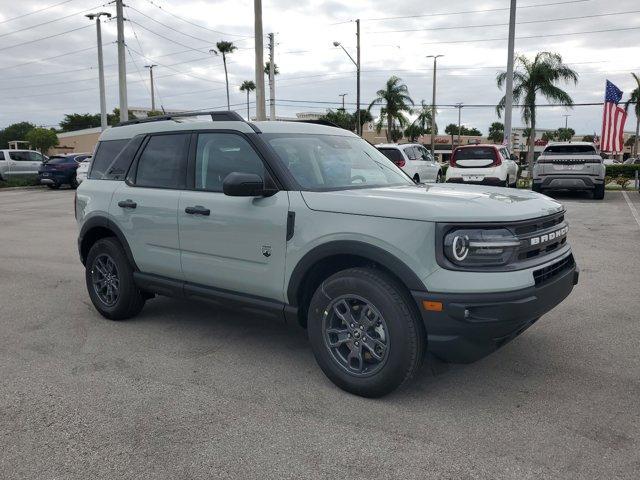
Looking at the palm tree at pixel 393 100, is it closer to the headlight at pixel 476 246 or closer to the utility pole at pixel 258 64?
the utility pole at pixel 258 64

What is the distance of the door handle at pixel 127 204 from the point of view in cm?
496

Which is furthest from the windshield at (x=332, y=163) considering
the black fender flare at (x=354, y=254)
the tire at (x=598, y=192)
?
the tire at (x=598, y=192)

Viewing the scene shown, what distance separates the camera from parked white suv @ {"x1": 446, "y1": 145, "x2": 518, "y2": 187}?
16734mm

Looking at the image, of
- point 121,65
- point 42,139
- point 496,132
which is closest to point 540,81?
point 121,65

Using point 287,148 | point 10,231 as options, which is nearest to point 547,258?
point 287,148

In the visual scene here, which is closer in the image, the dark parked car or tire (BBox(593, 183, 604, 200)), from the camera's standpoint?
tire (BBox(593, 183, 604, 200))

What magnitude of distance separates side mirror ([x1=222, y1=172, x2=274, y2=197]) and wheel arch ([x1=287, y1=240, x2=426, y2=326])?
0.58 metres

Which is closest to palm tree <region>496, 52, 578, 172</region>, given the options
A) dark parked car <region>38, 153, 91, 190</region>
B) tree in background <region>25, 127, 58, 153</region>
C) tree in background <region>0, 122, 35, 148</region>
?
dark parked car <region>38, 153, 91, 190</region>

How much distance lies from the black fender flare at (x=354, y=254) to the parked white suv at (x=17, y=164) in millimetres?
29186

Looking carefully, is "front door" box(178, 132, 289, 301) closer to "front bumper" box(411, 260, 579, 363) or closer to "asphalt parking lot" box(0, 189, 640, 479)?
"asphalt parking lot" box(0, 189, 640, 479)

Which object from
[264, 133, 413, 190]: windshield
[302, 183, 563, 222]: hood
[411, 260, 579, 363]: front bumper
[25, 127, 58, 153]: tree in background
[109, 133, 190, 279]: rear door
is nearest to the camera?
[411, 260, 579, 363]: front bumper

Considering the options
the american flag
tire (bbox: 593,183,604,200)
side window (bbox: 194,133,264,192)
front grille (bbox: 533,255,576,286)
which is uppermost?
the american flag

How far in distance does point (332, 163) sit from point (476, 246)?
1566 mm

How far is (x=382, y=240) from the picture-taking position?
11.2 ft
